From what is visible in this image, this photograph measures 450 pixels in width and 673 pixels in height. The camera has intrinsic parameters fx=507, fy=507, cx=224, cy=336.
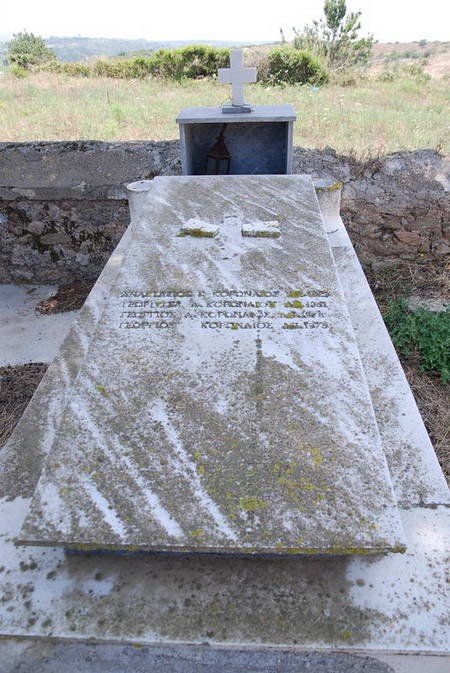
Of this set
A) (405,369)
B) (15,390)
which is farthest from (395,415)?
(15,390)

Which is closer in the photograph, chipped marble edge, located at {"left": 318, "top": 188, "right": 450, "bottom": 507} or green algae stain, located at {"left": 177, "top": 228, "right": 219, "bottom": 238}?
chipped marble edge, located at {"left": 318, "top": 188, "right": 450, "bottom": 507}

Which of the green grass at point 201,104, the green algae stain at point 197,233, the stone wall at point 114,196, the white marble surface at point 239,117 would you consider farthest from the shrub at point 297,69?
the green algae stain at point 197,233

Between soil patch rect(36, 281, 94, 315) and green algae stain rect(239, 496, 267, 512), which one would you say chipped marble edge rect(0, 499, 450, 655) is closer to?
green algae stain rect(239, 496, 267, 512)

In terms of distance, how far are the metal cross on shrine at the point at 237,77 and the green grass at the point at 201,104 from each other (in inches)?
64.1

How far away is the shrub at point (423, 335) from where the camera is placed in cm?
343

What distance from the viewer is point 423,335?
3.66 metres

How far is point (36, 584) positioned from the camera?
135 cm

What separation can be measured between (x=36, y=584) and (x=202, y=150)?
140 inches

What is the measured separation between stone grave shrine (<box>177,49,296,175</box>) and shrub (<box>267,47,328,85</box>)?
26.0ft

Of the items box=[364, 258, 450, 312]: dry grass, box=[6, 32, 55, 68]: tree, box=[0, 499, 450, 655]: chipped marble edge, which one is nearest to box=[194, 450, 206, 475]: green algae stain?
box=[0, 499, 450, 655]: chipped marble edge

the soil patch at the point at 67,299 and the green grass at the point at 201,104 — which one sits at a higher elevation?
the green grass at the point at 201,104

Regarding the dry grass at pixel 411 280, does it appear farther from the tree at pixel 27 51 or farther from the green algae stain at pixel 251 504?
the tree at pixel 27 51

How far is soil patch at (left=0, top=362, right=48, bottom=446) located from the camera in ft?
9.60

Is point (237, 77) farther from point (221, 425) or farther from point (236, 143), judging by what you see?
point (221, 425)
